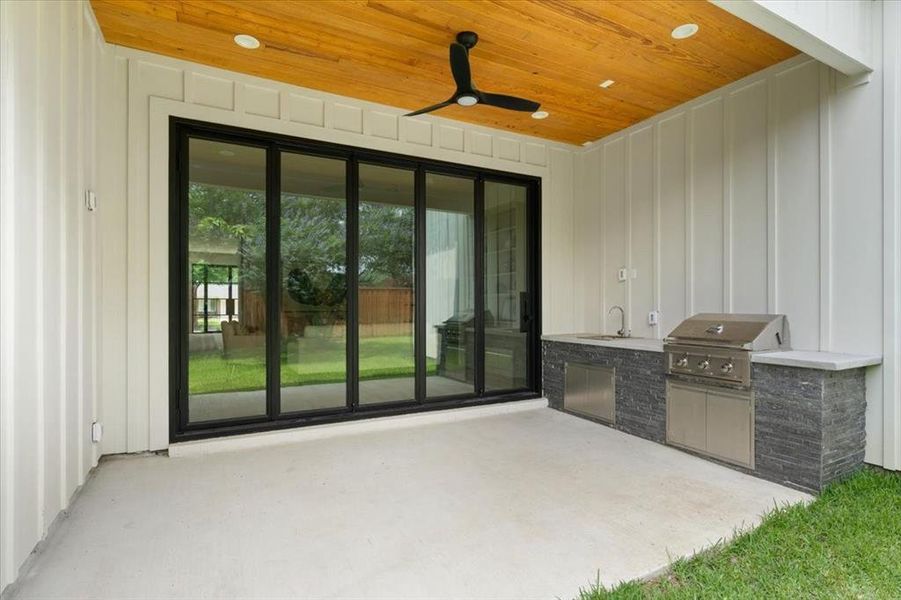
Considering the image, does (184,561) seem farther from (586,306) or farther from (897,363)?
(586,306)

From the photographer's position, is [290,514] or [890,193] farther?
[890,193]

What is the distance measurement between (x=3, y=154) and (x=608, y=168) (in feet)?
17.2

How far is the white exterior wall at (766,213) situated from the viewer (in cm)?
319

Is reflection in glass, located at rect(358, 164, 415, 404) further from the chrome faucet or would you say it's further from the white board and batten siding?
the chrome faucet

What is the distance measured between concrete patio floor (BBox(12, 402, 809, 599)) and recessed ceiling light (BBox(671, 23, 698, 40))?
3188 millimetres

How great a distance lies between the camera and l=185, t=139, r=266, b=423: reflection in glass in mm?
3881

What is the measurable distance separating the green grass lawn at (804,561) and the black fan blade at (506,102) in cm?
311

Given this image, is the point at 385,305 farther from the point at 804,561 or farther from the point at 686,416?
the point at 804,561

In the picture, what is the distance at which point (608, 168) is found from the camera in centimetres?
543

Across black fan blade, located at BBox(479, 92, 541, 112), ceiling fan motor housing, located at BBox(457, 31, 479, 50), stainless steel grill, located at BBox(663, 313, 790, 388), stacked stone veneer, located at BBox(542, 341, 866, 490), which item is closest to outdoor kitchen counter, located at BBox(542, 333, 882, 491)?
stacked stone veneer, located at BBox(542, 341, 866, 490)

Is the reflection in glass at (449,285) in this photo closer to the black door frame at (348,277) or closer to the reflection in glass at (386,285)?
the black door frame at (348,277)

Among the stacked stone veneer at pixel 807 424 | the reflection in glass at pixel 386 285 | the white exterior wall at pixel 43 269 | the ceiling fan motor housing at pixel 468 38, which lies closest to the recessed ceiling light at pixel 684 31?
the ceiling fan motor housing at pixel 468 38

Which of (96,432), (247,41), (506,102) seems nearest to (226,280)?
(96,432)

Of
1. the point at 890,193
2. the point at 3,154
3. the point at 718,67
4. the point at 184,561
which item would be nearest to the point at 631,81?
the point at 718,67
